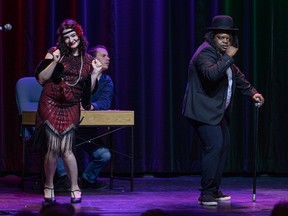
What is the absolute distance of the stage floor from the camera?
226 inches

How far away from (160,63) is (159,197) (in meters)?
2.29

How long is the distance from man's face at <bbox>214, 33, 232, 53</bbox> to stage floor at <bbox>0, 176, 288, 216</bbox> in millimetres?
1374

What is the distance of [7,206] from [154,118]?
2981 mm

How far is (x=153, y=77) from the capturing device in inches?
335

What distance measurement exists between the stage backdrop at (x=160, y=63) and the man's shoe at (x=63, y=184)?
4.58ft

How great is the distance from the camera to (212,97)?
603cm

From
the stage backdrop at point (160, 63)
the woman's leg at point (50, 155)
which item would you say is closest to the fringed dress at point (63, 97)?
the woman's leg at point (50, 155)

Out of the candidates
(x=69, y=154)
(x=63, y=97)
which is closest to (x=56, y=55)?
(x=63, y=97)

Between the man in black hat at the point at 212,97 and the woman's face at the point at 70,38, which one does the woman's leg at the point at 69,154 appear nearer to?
the woman's face at the point at 70,38

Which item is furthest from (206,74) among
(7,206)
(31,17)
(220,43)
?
(31,17)

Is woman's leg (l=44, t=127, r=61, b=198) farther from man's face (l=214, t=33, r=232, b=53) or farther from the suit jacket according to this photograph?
man's face (l=214, t=33, r=232, b=53)

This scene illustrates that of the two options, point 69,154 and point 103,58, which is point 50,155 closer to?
point 69,154

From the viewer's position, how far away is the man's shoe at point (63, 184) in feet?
23.1

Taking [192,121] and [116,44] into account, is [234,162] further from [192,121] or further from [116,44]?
[192,121]
